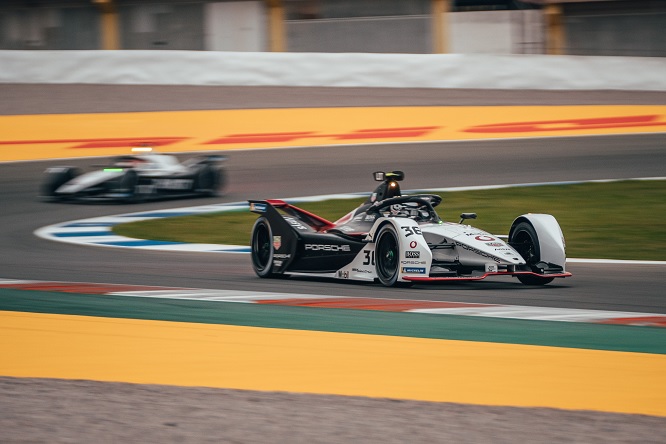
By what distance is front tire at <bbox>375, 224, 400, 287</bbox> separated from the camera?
920 cm

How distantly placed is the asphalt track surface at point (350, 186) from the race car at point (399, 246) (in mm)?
154

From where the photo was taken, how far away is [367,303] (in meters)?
8.35

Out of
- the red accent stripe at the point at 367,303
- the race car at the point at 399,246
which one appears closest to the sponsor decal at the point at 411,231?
the race car at the point at 399,246

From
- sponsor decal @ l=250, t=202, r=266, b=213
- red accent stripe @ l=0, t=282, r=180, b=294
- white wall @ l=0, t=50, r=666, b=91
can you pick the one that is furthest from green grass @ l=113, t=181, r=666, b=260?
white wall @ l=0, t=50, r=666, b=91

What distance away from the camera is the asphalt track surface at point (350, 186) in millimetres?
5129

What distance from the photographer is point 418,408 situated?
5.16 m

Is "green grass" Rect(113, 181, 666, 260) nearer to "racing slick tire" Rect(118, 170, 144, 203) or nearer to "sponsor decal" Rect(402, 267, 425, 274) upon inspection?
"racing slick tire" Rect(118, 170, 144, 203)

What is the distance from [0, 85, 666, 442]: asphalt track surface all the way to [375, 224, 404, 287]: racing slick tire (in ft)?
0.51

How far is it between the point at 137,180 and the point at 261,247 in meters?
6.89

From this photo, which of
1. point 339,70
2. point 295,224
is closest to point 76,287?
point 295,224

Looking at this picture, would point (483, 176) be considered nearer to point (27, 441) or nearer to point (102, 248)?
point (102, 248)

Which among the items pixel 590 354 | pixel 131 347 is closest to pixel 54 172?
pixel 131 347

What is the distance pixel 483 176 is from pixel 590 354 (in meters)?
12.2

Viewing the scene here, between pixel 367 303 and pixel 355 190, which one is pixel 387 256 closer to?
pixel 367 303
